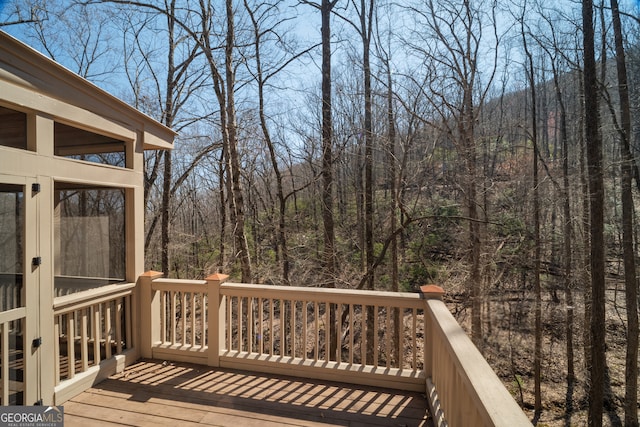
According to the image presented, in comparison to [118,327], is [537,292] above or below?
below

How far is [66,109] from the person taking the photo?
8.05 ft

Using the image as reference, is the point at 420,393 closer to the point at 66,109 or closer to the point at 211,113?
the point at 66,109

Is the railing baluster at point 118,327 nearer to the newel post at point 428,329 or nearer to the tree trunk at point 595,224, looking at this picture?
the newel post at point 428,329

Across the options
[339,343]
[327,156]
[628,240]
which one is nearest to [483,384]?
[339,343]

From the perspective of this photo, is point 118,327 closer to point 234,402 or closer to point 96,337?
point 96,337

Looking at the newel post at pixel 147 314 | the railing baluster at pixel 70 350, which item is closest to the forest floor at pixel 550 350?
the newel post at pixel 147 314

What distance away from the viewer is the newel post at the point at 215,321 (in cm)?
299

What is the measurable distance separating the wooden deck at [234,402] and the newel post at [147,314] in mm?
329

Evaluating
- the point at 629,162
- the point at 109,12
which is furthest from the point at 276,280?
the point at 629,162

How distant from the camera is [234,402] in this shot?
7.91 feet

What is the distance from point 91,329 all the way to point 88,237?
88cm

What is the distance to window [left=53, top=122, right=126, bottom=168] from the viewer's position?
2.47 meters

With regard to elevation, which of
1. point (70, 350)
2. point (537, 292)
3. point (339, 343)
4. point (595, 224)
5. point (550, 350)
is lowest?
point (550, 350)

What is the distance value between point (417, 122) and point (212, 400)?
6.55 meters
